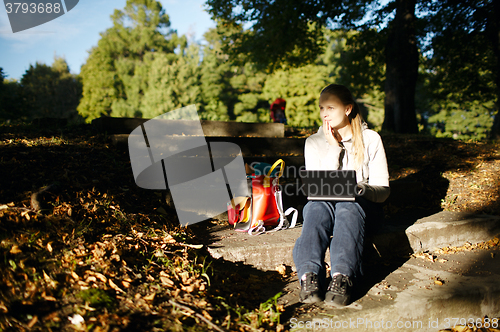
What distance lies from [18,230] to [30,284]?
0.54 meters

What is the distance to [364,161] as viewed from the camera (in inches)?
99.0

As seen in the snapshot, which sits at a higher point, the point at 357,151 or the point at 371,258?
the point at 357,151

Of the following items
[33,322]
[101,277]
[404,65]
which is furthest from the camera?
[404,65]

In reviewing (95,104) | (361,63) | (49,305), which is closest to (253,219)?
(49,305)

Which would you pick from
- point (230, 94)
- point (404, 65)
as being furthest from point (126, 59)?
point (404, 65)

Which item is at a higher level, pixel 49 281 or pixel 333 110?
pixel 333 110

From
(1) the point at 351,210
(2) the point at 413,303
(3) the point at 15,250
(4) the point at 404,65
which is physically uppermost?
(4) the point at 404,65

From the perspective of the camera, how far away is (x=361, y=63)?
13.6 metres

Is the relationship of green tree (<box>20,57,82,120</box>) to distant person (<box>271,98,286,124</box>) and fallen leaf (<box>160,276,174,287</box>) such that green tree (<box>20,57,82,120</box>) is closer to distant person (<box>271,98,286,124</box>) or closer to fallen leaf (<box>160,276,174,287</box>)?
distant person (<box>271,98,286,124</box>)

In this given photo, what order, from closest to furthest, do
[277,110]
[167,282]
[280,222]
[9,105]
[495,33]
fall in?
1. [167,282]
2. [280,222]
3. [495,33]
4. [277,110]
5. [9,105]

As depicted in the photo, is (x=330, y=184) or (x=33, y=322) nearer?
(x=33, y=322)

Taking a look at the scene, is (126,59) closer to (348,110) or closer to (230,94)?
(230,94)

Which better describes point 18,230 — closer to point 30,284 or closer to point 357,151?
point 30,284

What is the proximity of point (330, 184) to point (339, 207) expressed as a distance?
0.28 metres
